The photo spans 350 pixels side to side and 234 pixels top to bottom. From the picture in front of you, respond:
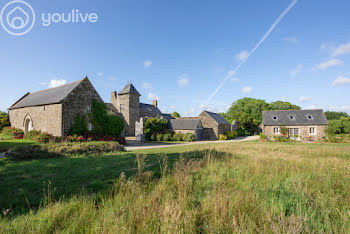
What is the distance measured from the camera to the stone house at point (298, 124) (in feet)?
91.9

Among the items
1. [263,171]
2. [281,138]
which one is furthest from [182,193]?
[281,138]

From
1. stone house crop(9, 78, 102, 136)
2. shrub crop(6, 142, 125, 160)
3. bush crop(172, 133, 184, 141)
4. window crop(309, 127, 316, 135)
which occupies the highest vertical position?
stone house crop(9, 78, 102, 136)

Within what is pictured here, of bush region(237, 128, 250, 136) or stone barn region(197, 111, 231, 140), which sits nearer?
stone barn region(197, 111, 231, 140)

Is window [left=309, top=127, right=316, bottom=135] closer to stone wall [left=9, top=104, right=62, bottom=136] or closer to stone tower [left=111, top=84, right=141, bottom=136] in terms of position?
stone tower [left=111, top=84, right=141, bottom=136]

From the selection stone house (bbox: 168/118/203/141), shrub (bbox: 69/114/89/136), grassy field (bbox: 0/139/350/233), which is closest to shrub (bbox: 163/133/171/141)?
stone house (bbox: 168/118/203/141)

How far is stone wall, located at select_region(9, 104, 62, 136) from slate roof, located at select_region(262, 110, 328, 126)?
1298 inches

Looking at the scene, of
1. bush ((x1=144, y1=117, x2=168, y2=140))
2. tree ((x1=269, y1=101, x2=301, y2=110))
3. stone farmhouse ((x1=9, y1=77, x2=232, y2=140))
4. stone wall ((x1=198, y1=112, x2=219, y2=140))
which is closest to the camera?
stone farmhouse ((x1=9, y1=77, x2=232, y2=140))

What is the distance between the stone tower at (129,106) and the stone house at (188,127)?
8079 millimetres

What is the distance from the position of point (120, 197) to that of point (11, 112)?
32921mm

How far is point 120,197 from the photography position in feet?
11.3

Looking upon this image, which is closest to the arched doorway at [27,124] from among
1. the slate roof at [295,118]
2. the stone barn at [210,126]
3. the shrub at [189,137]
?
the shrub at [189,137]

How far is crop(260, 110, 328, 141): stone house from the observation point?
28.0 metres

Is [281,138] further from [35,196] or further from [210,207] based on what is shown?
[35,196]

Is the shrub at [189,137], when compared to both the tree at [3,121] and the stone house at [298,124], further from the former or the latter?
the tree at [3,121]
